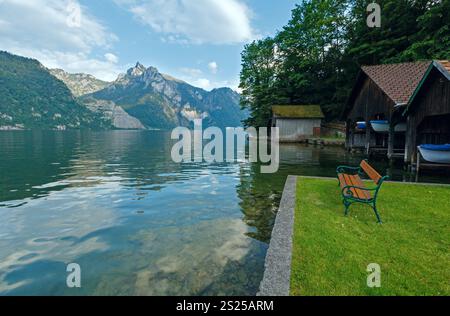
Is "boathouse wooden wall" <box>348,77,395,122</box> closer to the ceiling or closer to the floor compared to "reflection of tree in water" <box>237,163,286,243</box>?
closer to the ceiling

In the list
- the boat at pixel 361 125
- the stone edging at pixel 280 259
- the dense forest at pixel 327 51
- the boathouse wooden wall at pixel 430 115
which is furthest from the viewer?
the dense forest at pixel 327 51

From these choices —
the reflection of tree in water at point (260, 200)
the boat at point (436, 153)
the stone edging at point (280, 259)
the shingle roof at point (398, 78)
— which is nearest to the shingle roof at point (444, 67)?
the boat at point (436, 153)

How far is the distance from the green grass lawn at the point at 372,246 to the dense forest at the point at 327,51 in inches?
1203

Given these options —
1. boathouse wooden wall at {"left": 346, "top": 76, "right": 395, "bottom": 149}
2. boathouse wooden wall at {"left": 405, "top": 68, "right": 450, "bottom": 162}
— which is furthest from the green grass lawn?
boathouse wooden wall at {"left": 346, "top": 76, "right": 395, "bottom": 149}

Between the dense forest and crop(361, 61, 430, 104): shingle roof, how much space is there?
923cm

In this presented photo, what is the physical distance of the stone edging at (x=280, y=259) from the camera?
14.6ft

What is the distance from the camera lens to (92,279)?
5.70 metres

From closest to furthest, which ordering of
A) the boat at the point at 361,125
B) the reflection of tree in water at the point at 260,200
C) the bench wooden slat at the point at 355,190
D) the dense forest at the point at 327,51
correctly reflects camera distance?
1. the bench wooden slat at the point at 355,190
2. the reflection of tree in water at the point at 260,200
3. the boat at the point at 361,125
4. the dense forest at the point at 327,51

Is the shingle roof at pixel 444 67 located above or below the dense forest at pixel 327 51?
below

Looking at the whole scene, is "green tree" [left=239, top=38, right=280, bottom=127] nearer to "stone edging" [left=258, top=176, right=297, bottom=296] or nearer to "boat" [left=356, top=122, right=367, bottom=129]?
"boat" [left=356, top=122, right=367, bottom=129]

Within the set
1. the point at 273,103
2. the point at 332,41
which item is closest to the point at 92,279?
the point at 273,103

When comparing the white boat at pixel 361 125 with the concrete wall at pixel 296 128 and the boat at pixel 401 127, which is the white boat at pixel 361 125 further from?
the concrete wall at pixel 296 128

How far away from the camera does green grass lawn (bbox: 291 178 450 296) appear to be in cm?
456
